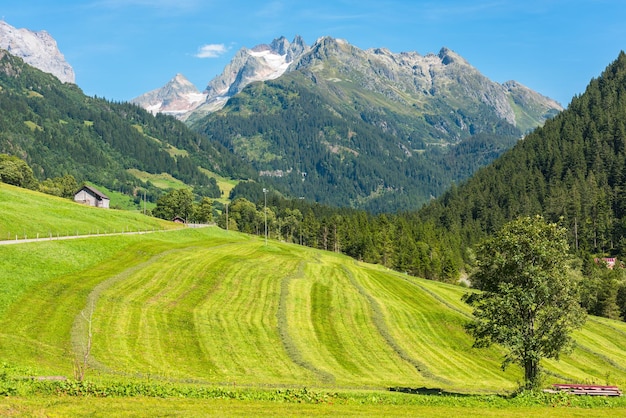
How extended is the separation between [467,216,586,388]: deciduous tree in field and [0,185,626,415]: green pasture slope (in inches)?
190

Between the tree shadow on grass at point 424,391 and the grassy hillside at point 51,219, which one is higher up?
the grassy hillside at point 51,219

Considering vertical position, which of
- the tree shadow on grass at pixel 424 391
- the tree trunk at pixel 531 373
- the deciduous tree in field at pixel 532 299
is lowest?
the tree shadow on grass at pixel 424 391

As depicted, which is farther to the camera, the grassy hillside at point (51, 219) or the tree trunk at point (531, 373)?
the grassy hillside at point (51, 219)

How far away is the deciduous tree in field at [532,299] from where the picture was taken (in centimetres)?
4831

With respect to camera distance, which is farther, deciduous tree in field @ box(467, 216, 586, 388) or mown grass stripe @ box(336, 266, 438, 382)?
mown grass stripe @ box(336, 266, 438, 382)

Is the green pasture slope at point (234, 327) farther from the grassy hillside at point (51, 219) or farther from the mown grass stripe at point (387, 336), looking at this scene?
the grassy hillside at point (51, 219)

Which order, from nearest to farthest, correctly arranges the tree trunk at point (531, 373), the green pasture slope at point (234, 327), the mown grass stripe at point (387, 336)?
the tree trunk at point (531, 373)
the green pasture slope at point (234, 327)
the mown grass stripe at point (387, 336)

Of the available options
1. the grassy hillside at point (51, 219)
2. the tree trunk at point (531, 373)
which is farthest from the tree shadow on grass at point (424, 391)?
the grassy hillside at point (51, 219)

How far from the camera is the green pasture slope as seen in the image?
49281mm

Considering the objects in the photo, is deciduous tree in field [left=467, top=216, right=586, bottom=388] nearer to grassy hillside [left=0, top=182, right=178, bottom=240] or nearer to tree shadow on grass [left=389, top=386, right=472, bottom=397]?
tree shadow on grass [left=389, top=386, right=472, bottom=397]

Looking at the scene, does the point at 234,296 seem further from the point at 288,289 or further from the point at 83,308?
the point at 83,308

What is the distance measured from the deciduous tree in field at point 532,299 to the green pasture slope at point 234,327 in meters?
4.82

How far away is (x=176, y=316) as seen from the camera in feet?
211

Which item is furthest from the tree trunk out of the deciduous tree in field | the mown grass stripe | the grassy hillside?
the grassy hillside
